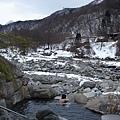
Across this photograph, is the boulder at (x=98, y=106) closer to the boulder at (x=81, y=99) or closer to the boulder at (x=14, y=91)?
the boulder at (x=81, y=99)

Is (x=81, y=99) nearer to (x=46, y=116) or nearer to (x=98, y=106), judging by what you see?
(x=98, y=106)

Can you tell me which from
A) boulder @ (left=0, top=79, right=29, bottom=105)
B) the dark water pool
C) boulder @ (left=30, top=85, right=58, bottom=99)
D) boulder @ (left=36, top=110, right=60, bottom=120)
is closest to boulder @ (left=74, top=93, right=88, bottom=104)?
the dark water pool

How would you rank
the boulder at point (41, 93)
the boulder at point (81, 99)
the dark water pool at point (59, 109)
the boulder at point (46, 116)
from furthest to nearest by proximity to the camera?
the boulder at point (41, 93)
the boulder at point (81, 99)
the dark water pool at point (59, 109)
the boulder at point (46, 116)

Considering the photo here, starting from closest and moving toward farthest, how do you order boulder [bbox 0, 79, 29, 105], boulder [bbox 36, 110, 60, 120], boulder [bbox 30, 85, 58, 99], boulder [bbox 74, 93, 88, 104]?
1. boulder [bbox 36, 110, 60, 120]
2. boulder [bbox 0, 79, 29, 105]
3. boulder [bbox 74, 93, 88, 104]
4. boulder [bbox 30, 85, 58, 99]

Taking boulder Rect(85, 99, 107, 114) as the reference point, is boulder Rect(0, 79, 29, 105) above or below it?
above

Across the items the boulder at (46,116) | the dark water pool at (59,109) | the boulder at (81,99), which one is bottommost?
the dark water pool at (59,109)

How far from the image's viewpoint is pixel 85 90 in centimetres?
1451

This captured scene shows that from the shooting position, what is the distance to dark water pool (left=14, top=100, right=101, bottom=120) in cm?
1001

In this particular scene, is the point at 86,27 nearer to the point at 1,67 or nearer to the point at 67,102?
the point at 67,102

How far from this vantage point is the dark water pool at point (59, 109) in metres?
10.0

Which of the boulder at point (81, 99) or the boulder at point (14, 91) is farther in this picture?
the boulder at point (81, 99)

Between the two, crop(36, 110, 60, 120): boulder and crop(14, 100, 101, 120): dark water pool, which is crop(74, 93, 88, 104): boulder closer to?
crop(14, 100, 101, 120): dark water pool

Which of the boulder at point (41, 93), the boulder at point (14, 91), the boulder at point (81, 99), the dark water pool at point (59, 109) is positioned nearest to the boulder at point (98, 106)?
the dark water pool at point (59, 109)

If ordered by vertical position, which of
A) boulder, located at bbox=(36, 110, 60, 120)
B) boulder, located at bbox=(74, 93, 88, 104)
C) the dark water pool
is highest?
boulder, located at bbox=(36, 110, 60, 120)
